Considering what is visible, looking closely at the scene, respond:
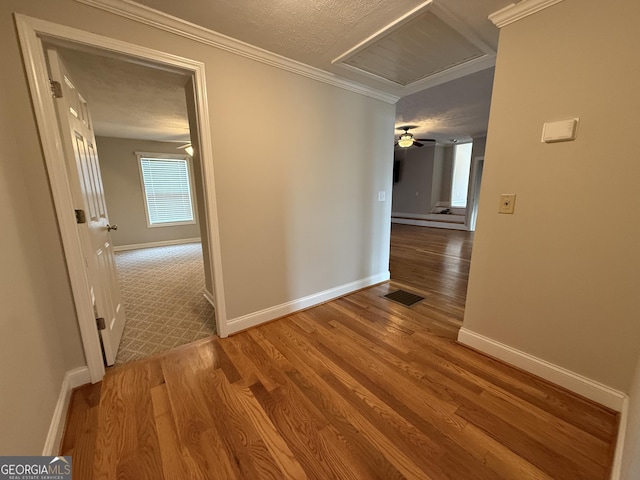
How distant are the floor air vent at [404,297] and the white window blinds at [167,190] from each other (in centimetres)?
540

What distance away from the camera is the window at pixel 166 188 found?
18.4 ft

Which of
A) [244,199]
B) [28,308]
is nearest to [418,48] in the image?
[244,199]

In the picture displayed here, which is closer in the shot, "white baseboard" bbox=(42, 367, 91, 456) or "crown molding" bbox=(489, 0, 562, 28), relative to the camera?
"white baseboard" bbox=(42, 367, 91, 456)

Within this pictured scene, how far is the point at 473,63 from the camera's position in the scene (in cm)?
221

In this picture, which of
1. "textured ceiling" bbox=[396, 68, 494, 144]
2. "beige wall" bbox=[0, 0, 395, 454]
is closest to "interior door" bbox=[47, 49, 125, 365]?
"beige wall" bbox=[0, 0, 395, 454]

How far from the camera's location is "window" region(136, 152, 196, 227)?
5.60 meters

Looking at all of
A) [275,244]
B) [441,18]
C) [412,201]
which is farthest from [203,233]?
[412,201]

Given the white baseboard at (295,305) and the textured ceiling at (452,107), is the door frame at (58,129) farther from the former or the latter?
the textured ceiling at (452,107)

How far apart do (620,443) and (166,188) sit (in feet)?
23.8

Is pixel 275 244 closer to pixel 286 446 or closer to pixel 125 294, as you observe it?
pixel 286 446

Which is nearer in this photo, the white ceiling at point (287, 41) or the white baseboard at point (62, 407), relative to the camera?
the white baseboard at point (62, 407)

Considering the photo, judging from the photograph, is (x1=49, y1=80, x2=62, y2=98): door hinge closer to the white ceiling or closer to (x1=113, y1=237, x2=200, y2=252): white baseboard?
the white ceiling

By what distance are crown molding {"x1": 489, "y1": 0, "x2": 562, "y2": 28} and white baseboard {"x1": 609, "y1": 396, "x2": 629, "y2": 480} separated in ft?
7.37

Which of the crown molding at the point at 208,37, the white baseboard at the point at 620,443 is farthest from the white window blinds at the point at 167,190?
the white baseboard at the point at 620,443
